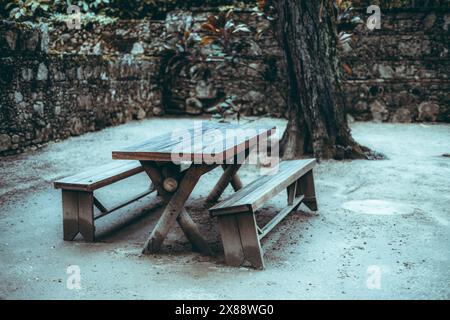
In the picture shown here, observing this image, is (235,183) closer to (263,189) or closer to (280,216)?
(280,216)

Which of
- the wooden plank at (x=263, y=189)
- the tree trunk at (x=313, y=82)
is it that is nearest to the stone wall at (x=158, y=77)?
the tree trunk at (x=313, y=82)

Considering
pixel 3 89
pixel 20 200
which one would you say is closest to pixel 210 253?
pixel 20 200

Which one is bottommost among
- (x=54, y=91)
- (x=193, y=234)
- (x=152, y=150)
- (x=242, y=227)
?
(x=193, y=234)

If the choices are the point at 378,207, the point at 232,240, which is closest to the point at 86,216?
the point at 232,240

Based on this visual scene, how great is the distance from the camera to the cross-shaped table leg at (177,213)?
334 centimetres

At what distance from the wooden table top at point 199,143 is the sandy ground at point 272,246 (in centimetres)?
62

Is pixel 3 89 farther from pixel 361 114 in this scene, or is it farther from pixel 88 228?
pixel 361 114

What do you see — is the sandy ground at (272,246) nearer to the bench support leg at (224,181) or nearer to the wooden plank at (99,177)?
the bench support leg at (224,181)

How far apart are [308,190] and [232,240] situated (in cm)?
138

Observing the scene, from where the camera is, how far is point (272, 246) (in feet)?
11.5

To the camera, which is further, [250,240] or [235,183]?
[235,183]

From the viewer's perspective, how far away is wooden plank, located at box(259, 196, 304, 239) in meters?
3.42

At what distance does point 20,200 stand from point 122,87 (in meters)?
4.91

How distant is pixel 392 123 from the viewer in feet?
30.6
